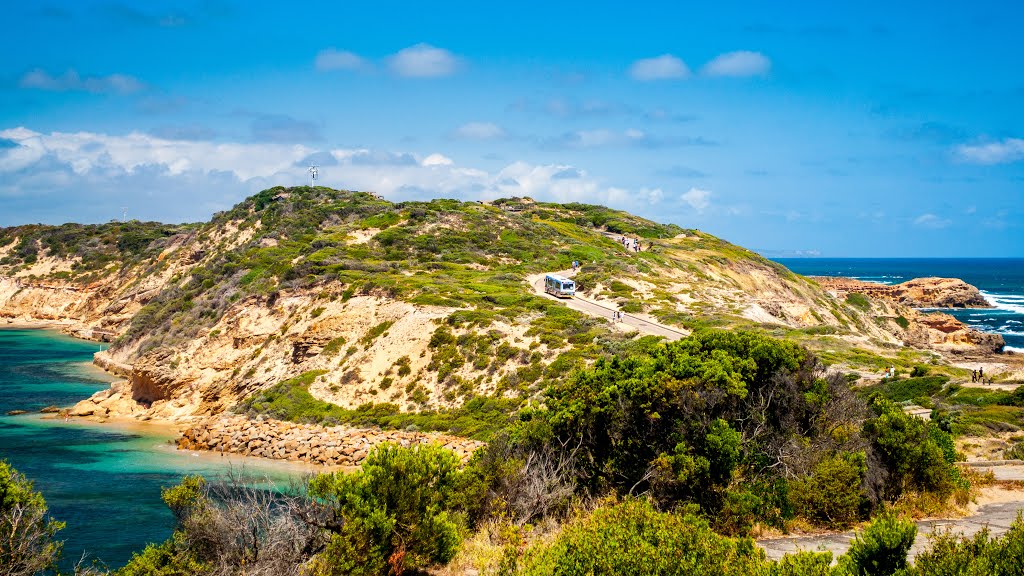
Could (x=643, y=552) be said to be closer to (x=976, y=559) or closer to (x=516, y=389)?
(x=976, y=559)

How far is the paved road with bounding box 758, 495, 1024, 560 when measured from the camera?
1216 centimetres

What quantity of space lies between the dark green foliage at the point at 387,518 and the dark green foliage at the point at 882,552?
5.81 metres

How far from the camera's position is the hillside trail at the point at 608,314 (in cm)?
4059

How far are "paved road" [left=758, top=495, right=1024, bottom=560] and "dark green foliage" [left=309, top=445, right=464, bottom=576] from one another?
18.2ft

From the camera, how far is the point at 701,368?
1524 centimetres

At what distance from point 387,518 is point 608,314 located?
119 feet

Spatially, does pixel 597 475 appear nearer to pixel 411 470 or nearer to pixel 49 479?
pixel 411 470

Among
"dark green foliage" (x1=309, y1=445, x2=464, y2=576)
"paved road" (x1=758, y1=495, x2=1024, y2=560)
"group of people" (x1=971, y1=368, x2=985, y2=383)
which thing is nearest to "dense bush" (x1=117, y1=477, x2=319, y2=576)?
"dark green foliage" (x1=309, y1=445, x2=464, y2=576)

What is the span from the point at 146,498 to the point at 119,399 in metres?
21.4

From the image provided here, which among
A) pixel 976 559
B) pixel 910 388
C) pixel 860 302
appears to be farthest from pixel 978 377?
pixel 860 302

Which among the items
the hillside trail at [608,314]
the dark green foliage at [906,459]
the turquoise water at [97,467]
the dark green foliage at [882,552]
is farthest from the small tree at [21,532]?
the hillside trail at [608,314]

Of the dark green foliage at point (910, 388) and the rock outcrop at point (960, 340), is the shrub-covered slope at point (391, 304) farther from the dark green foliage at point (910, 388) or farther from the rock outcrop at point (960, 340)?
the dark green foliage at point (910, 388)

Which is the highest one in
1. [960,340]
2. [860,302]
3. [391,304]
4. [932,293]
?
[932,293]

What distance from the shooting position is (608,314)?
4644 centimetres
